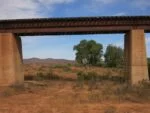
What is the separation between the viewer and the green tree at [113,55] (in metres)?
71.3

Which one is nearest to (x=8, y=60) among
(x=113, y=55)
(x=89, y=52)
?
(x=113, y=55)

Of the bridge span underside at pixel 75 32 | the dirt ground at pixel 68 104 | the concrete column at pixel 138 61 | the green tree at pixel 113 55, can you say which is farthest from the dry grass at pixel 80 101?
the green tree at pixel 113 55

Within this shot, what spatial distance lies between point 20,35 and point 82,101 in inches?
552

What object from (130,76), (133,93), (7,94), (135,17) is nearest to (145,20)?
(135,17)

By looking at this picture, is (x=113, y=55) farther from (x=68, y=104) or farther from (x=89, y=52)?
(x=68, y=104)

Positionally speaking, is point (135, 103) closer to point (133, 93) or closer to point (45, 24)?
point (133, 93)

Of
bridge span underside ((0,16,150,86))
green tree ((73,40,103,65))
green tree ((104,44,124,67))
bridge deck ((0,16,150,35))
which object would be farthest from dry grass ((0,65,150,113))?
green tree ((73,40,103,65))

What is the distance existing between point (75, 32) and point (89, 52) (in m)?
42.5

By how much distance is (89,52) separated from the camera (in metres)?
74.8

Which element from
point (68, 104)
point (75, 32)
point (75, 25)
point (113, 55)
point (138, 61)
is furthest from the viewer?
point (113, 55)

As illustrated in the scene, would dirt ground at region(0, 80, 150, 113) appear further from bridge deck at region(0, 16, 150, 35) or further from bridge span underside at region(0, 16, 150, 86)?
bridge deck at region(0, 16, 150, 35)

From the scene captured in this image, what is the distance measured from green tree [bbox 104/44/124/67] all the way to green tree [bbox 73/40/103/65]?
75.5 inches

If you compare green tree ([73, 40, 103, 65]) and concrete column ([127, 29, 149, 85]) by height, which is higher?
green tree ([73, 40, 103, 65])

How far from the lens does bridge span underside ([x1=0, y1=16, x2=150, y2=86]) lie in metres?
30.2
